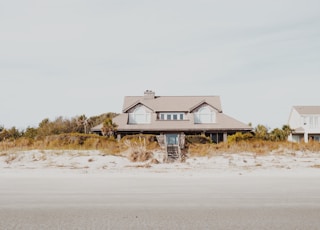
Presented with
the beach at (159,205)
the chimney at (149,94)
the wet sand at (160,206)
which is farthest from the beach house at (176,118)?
the wet sand at (160,206)

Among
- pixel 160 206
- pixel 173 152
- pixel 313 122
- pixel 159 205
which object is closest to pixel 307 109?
pixel 313 122

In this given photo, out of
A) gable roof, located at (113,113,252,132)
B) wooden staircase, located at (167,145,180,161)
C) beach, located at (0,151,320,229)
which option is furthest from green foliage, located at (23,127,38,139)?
beach, located at (0,151,320,229)

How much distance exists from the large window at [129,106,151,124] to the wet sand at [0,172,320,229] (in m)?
31.7

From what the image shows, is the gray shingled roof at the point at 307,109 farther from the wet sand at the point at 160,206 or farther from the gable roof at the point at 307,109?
the wet sand at the point at 160,206

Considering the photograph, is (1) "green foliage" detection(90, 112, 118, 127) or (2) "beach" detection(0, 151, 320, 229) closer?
(2) "beach" detection(0, 151, 320, 229)

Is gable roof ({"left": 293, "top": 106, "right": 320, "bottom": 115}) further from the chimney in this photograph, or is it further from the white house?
the chimney

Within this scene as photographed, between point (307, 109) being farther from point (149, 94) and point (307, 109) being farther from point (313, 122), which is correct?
point (149, 94)

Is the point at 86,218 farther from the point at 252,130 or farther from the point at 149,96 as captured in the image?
the point at 149,96

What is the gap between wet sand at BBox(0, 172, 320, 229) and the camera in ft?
19.3

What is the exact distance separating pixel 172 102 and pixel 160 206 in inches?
1512

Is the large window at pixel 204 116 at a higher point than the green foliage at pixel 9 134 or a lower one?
higher

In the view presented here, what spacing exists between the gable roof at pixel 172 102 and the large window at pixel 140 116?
80 cm

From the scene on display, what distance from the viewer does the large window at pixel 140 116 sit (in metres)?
42.7

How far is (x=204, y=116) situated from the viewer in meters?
42.7
